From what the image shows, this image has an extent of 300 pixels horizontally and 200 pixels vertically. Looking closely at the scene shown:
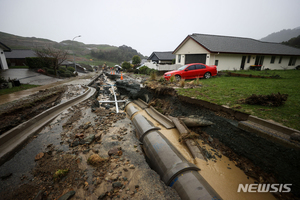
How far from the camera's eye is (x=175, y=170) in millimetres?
2656

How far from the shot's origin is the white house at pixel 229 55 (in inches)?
588

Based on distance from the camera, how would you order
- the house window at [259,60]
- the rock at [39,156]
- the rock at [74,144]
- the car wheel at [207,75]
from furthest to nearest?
the house window at [259,60] → the car wheel at [207,75] → the rock at [74,144] → the rock at [39,156]

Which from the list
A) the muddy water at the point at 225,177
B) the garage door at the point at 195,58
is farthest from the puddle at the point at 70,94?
the garage door at the point at 195,58

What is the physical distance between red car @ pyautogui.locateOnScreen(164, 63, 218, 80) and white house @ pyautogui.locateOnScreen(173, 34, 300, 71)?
15.0ft

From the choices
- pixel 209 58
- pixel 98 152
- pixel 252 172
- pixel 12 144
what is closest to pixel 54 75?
pixel 12 144

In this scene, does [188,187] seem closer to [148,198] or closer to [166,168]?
[166,168]

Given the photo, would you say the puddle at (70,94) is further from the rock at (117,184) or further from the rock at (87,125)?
the rock at (117,184)

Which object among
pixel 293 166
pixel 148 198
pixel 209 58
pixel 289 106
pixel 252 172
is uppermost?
pixel 209 58

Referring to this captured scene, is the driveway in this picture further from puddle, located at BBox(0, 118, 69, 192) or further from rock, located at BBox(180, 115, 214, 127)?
rock, located at BBox(180, 115, 214, 127)

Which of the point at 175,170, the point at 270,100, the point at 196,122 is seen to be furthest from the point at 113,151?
the point at 270,100

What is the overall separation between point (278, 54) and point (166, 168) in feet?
78.7

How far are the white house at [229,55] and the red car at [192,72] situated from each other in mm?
4570

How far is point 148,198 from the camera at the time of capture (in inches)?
91.1

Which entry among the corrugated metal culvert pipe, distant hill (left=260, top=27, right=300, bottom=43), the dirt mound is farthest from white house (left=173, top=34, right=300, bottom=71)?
distant hill (left=260, top=27, right=300, bottom=43)
